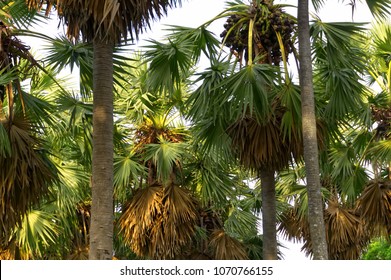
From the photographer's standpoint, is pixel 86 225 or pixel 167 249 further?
pixel 86 225

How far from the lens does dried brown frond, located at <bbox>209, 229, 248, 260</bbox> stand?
16750 millimetres

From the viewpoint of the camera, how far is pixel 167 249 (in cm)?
1562

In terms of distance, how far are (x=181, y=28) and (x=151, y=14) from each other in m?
2.90

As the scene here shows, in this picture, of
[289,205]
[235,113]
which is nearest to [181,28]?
[235,113]

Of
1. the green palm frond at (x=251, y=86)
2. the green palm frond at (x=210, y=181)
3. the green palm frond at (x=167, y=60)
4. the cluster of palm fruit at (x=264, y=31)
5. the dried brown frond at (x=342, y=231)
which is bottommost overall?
the dried brown frond at (x=342, y=231)

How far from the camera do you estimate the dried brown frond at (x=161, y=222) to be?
1558cm

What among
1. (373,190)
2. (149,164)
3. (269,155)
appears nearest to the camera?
(269,155)

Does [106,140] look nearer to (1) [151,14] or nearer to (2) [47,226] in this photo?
(1) [151,14]

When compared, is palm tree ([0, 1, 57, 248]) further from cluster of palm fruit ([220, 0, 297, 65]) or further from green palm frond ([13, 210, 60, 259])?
green palm frond ([13, 210, 60, 259])

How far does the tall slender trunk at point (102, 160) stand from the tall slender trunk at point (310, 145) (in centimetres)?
236

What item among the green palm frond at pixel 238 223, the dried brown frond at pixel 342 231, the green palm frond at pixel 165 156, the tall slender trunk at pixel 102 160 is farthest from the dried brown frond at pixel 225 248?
the tall slender trunk at pixel 102 160

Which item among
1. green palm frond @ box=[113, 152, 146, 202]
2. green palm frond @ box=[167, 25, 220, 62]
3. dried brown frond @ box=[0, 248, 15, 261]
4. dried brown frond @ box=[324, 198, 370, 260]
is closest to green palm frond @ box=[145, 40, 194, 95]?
green palm frond @ box=[167, 25, 220, 62]

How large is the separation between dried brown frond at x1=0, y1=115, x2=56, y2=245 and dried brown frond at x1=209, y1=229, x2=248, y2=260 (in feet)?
23.8

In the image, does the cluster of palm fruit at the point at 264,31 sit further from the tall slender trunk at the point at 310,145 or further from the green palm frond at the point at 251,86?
the tall slender trunk at the point at 310,145
